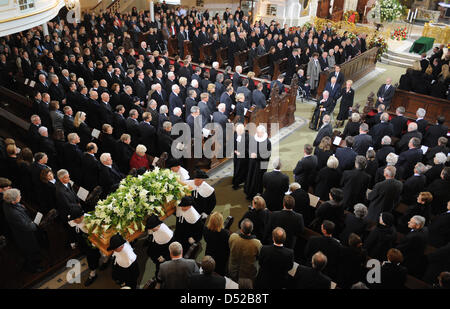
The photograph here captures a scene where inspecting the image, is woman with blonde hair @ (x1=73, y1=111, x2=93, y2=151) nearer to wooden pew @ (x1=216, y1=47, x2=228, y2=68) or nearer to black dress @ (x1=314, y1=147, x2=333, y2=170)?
black dress @ (x1=314, y1=147, x2=333, y2=170)

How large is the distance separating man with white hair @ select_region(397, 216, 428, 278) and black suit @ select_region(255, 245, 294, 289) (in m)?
1.71

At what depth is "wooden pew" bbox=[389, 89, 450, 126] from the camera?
1081cm

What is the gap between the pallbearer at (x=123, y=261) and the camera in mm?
4488

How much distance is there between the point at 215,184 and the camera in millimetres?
8180

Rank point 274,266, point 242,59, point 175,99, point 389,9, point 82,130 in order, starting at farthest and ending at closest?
point 389,9 < point 242,59 < point 175,99 < point 82,130 < point 274,266

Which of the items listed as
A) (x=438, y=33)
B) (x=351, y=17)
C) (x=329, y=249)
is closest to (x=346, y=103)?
(x=329, y=249)

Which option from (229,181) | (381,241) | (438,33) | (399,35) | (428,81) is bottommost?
(229,181)

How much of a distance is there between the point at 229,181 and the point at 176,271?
13.7 ft

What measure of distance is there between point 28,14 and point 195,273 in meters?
7.68

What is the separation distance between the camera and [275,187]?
6336 mm

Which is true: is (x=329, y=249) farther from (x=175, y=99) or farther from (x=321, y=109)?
(x=321, y=109)

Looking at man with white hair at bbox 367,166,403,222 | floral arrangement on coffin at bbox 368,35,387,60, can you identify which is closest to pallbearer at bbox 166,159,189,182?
man with white hair at bbox 367,166,403,222

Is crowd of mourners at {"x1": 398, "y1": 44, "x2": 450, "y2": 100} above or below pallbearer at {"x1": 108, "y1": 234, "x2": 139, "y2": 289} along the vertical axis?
above
